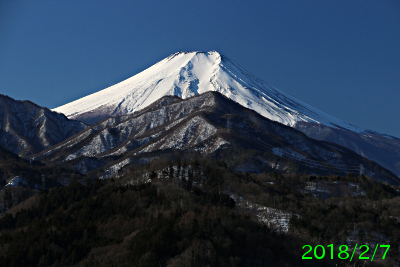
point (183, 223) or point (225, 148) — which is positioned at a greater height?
point (225, 148)

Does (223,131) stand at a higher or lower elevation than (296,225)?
higher

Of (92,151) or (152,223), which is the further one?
(92,151)

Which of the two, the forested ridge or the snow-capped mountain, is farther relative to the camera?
the snow-capped mountain

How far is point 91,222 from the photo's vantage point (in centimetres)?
7044

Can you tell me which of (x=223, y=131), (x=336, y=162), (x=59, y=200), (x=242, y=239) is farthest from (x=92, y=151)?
(x=242, y=239)

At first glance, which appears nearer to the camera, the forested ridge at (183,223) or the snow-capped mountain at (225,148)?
the forested ridge at (183,223)

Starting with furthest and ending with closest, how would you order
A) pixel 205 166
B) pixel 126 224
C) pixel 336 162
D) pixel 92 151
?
1. pixel 92 151
2. pixel 336 162
3. pixel 205 166
4. pixel 126 224

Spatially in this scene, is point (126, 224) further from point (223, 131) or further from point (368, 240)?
point (223, 131)

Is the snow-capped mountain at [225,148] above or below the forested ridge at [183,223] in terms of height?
above

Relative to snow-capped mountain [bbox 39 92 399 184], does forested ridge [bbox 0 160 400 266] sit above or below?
below

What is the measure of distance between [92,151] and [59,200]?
113109 mm

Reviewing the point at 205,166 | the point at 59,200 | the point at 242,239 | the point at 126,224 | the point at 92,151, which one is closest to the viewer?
the point at 242,239

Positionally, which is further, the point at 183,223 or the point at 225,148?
the point at 225,148

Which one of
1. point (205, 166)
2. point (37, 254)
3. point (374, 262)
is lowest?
point (374, 262)
